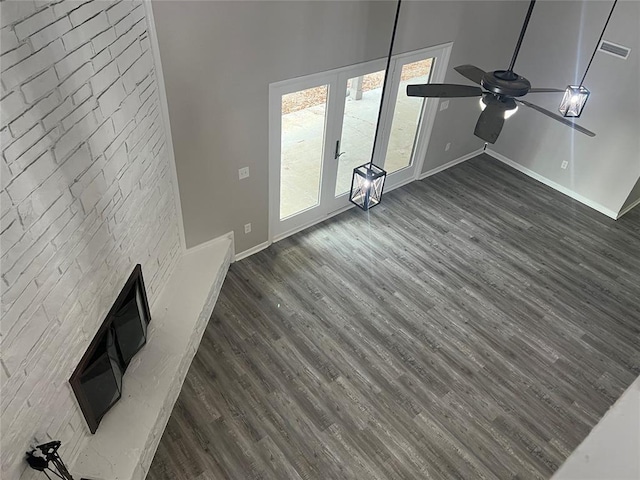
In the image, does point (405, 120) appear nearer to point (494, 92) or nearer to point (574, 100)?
→ point (574, 100)

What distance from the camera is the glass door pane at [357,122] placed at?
5.23 meters

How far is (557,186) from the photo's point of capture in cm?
692

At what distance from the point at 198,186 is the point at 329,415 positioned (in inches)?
93.9

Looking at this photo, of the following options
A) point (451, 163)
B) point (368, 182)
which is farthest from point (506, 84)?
point (451, 163)

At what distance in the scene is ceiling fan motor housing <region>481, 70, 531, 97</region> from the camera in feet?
8.93

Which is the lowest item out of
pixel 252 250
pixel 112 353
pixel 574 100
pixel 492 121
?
pixel 252 250

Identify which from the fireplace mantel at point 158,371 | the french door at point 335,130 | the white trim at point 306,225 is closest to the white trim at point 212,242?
the fireplace mantel at point 158,371

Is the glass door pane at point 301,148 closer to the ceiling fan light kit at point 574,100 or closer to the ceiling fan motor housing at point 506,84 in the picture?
the ceiling fan motor housing at point 506,84

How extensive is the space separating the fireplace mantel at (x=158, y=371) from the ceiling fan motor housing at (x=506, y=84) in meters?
3.01

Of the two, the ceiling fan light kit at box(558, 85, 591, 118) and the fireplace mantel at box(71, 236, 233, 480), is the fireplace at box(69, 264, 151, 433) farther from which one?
the ceiling fan light kit at box(558, 85, 591, 118)

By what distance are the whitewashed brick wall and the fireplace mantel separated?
197 millimetres

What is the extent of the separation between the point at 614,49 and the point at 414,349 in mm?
4450

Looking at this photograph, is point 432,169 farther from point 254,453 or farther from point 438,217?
point 254,453

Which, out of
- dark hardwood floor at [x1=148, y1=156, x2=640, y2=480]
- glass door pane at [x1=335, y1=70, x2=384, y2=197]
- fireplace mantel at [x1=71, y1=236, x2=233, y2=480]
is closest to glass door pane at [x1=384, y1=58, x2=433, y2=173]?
glass door pane at [x1=335, y1=70, x2=384, y2=197]
